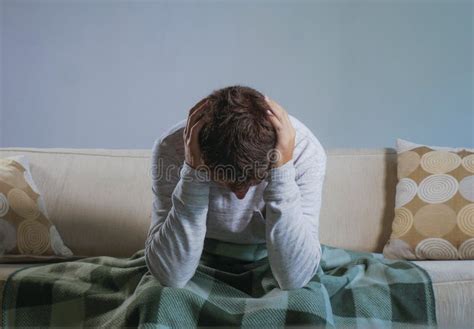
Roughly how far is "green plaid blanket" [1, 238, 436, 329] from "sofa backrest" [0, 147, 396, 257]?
10.8 inches

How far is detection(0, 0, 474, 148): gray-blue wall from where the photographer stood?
1881 millimetres

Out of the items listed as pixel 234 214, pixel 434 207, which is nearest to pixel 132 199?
pixel 234 214

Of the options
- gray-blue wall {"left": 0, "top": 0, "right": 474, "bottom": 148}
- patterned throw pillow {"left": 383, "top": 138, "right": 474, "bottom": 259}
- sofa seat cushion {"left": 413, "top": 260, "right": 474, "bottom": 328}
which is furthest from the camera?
gray-blue wall {"left": 0, "top": 0, "right": 474, "bottom": 148}

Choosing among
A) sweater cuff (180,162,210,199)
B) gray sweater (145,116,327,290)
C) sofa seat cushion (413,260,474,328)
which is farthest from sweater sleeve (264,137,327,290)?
sofa seat cushion (413,260,474,328)

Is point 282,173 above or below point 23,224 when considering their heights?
above

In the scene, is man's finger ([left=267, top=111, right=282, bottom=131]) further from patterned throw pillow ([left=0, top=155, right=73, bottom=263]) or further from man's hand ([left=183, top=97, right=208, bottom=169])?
patterned throw pillow ([left=0, top=155, right=73, bottom=263])

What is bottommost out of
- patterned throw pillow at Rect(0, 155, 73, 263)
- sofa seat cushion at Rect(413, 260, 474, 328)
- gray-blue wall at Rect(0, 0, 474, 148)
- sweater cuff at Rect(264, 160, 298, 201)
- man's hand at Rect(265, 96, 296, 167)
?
sofa seat cushion at Rect(413, 260, 474, 328)

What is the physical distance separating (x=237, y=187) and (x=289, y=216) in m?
0.12

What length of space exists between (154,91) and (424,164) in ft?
3.03

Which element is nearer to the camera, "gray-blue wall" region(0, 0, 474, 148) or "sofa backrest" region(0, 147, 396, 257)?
"sofa backrest" region(0, 147, 396, 257)

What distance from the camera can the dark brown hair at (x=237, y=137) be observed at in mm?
931

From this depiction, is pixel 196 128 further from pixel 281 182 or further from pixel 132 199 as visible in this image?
pixel 132 199

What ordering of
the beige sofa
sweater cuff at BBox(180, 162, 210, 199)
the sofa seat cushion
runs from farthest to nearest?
the beige sofa → the sofa seat cushion → sweater cuff at BBox(180, 162, 210, 199)

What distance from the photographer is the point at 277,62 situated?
74.9 inches
